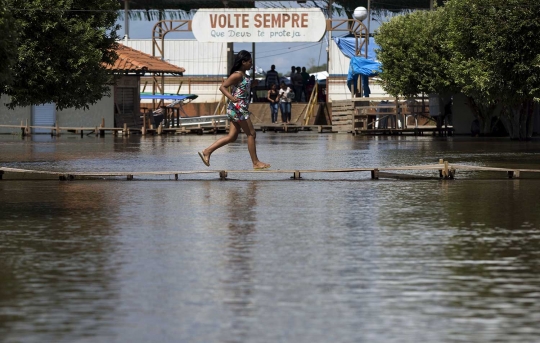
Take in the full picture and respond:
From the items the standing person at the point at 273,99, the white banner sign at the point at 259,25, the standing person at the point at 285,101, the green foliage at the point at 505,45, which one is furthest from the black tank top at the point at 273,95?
the green foliage at the point at 505,45

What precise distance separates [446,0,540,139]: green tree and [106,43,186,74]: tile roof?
17875 millimetres

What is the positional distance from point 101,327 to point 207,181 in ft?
35.5

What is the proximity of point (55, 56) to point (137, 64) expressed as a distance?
19.0 meters

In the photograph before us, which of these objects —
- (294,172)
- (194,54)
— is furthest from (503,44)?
(194,54)

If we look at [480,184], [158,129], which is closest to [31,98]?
[480,184]

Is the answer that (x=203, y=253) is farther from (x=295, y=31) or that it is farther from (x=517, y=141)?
(x=295, y=31)

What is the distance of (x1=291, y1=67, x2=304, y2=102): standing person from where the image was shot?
58.2 meters

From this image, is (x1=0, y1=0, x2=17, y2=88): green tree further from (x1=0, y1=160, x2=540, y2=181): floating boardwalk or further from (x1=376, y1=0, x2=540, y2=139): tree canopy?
(x1=376, y1=0, x2=540, y2=139): tree canopy

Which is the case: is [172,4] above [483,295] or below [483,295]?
above

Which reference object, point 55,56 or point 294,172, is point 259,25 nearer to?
point 55,56

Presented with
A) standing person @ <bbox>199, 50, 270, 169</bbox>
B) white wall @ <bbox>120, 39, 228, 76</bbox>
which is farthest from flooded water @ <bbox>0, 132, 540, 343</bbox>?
white wall @ <bbox>120, 39, 228, 76</bbox>

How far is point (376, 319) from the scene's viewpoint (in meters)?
6.70

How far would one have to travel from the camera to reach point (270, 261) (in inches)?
353

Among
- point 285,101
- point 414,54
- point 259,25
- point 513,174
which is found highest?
point 259,25
